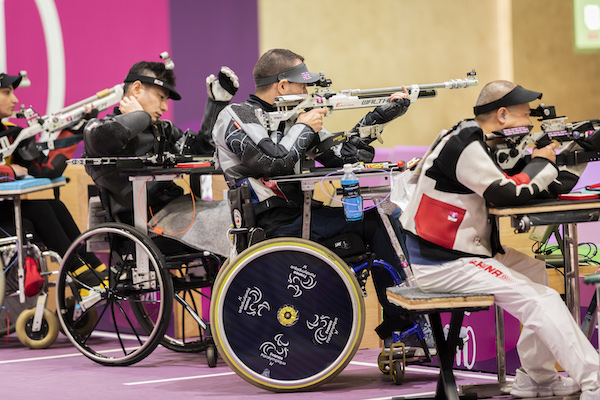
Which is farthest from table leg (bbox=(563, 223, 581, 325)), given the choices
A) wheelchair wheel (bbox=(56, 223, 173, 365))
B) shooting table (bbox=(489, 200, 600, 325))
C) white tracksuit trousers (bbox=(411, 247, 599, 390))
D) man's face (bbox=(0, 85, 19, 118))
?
man's face (bbox=(0, 85, 19, 118))

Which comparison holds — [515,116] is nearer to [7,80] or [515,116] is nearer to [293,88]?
[293,88]

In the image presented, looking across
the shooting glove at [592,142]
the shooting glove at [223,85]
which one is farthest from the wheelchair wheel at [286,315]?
the shooting glove at [223,85]

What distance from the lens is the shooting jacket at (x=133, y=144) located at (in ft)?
14.3

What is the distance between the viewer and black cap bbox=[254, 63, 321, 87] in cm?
407

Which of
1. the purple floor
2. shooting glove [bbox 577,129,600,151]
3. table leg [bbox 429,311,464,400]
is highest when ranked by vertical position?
shooting glove [bbox 577,129,600,151]

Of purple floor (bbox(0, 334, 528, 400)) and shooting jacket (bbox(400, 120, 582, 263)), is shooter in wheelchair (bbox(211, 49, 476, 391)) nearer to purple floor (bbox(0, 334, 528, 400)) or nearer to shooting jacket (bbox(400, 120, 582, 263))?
purple floor (bbox(0, 334, 528, 400))

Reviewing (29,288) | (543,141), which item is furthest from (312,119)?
(29,288)

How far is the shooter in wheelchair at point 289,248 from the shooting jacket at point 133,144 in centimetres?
64

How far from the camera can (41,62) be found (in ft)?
23.2

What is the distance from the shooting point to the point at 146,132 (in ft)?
15.7

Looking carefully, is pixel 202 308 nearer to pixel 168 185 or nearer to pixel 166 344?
pixel 166 344

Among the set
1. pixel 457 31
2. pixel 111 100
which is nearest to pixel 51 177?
pixel 111 100

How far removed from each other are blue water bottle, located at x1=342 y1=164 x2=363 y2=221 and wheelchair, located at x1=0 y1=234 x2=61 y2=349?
231 cm

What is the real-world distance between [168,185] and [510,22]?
10.4ft
